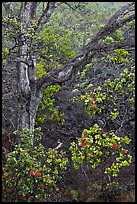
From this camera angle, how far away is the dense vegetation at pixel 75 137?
571cm

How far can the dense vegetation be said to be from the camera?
5.71 m

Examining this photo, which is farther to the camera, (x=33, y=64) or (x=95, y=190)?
(x=33, y=64)

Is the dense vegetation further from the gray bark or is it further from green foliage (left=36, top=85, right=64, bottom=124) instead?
the gray bark

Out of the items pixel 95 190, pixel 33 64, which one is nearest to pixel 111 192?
pixel 95 190

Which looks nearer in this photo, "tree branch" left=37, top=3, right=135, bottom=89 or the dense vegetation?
the dense vegetation

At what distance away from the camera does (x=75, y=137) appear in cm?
969

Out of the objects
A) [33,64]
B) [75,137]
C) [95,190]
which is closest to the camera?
[95,190]

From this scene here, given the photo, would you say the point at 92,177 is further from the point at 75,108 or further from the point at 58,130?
the point at 75,108

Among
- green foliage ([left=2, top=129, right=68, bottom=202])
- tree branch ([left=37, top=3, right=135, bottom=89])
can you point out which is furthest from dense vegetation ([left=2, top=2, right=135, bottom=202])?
tree branch ([left=37, top=3, right=135, bottom=89])

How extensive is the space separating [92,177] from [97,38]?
3.85m

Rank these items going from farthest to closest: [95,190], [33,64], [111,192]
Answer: [33,64] < [95,190] < [111,192]

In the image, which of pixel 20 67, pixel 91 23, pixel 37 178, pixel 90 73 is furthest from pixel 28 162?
pixel 91 23

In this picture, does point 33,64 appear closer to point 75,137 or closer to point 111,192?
point 75,137

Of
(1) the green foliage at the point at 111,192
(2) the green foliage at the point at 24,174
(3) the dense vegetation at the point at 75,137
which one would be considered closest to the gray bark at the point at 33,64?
(3) the dense vegetation at the point at 75,137
